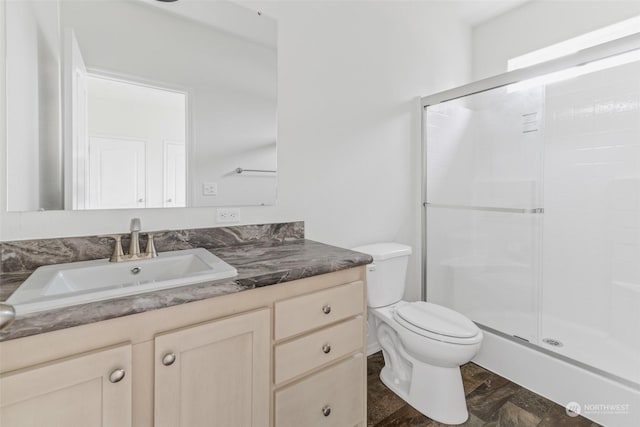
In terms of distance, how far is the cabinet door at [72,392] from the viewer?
68cm

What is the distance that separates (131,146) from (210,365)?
34.6 inches

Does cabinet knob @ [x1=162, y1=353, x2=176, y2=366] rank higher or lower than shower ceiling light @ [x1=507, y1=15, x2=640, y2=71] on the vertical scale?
lower

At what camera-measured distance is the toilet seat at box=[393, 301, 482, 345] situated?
1.49 metres

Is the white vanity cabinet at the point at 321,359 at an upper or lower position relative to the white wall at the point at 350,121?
lower

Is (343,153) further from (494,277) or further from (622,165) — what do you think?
(622,165)

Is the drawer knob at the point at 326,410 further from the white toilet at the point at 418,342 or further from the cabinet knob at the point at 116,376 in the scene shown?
the cabinet knob at the point at 116,376

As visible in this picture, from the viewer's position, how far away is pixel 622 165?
75.9 inches

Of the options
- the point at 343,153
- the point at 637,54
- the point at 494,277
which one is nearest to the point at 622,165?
the point at 637,54

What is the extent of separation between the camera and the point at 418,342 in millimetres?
1578

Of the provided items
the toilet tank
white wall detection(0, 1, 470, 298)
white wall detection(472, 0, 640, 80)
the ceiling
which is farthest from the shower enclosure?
the ceiling

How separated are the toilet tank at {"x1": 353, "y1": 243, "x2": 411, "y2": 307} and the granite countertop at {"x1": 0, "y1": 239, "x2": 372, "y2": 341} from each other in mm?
441

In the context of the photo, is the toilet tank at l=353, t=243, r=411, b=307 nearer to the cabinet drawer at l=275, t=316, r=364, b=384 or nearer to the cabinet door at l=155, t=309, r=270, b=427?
the cabinet drawer at l=275, t=316, r=364, b=384

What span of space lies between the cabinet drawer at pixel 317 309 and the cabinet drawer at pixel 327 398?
197mm

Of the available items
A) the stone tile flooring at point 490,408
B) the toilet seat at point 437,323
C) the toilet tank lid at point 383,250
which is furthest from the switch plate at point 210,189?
the stone tile flooring at point 490,408
